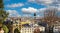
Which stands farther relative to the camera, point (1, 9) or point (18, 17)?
point (18, 17)

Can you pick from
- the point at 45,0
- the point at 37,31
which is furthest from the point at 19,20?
the point at 45,0

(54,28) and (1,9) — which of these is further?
(54,28)

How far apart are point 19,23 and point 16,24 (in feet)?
0.25

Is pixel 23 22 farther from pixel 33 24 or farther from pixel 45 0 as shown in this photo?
pixel 45 0

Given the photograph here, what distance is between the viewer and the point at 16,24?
3172 mm

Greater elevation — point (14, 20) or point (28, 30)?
point (14, 20)

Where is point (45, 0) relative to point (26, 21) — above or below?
above

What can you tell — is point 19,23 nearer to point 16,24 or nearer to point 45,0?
point 16,24

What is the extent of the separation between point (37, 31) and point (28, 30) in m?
0.25

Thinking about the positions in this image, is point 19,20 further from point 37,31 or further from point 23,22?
point 37,31

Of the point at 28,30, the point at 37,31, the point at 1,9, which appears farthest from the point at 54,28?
the point at 1,9

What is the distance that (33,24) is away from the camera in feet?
10.6

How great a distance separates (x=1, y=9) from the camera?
9.78 ft

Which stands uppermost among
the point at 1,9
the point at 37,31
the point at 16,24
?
the point at 1,9
